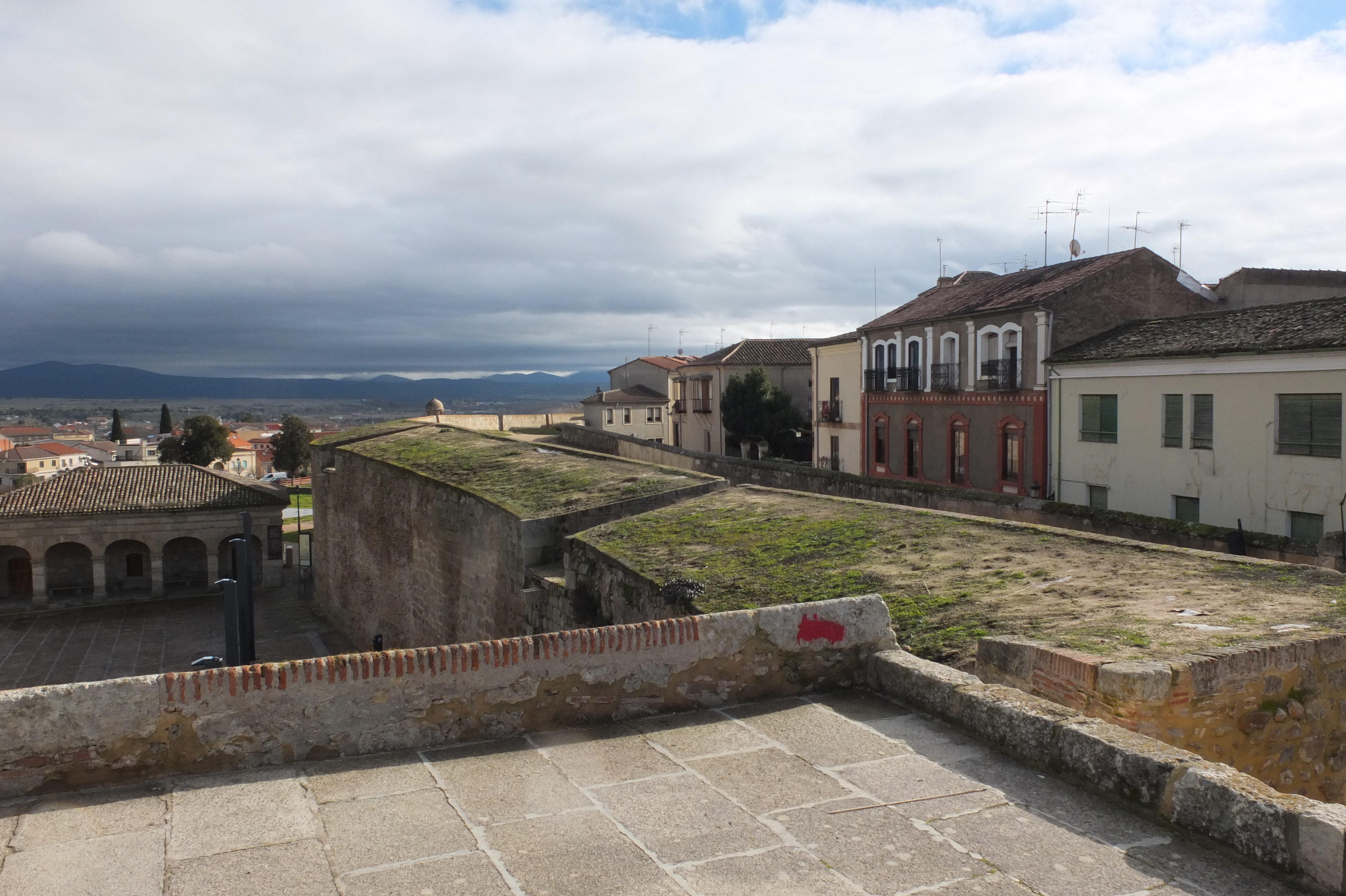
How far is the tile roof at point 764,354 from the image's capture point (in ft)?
167

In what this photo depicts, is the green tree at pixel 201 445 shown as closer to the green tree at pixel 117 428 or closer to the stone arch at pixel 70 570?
the green tree at pixel 117 428

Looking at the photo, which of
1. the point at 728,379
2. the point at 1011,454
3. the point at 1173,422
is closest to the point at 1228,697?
the point at 1173,422

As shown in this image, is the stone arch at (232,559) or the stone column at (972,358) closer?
the stone column at (972,358)

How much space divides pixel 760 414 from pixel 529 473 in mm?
30701

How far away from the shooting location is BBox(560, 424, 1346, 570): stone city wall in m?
12.1

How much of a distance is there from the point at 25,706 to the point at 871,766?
167 inches

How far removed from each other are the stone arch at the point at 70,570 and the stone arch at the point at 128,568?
25.4 inches

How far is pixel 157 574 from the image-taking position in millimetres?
33938

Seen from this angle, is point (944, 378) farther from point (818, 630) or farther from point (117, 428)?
point (117, 428)

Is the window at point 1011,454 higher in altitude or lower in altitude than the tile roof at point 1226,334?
lower

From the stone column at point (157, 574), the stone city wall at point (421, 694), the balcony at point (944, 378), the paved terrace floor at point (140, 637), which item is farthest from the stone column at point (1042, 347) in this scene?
the stone column at point (157, 574)

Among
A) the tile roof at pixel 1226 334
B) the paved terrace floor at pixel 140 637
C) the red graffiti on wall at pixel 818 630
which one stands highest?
the tile roof at pixel 1226 334

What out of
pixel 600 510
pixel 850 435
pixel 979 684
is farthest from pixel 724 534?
pixel 850 435

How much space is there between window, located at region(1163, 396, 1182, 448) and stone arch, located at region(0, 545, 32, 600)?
119 feet
